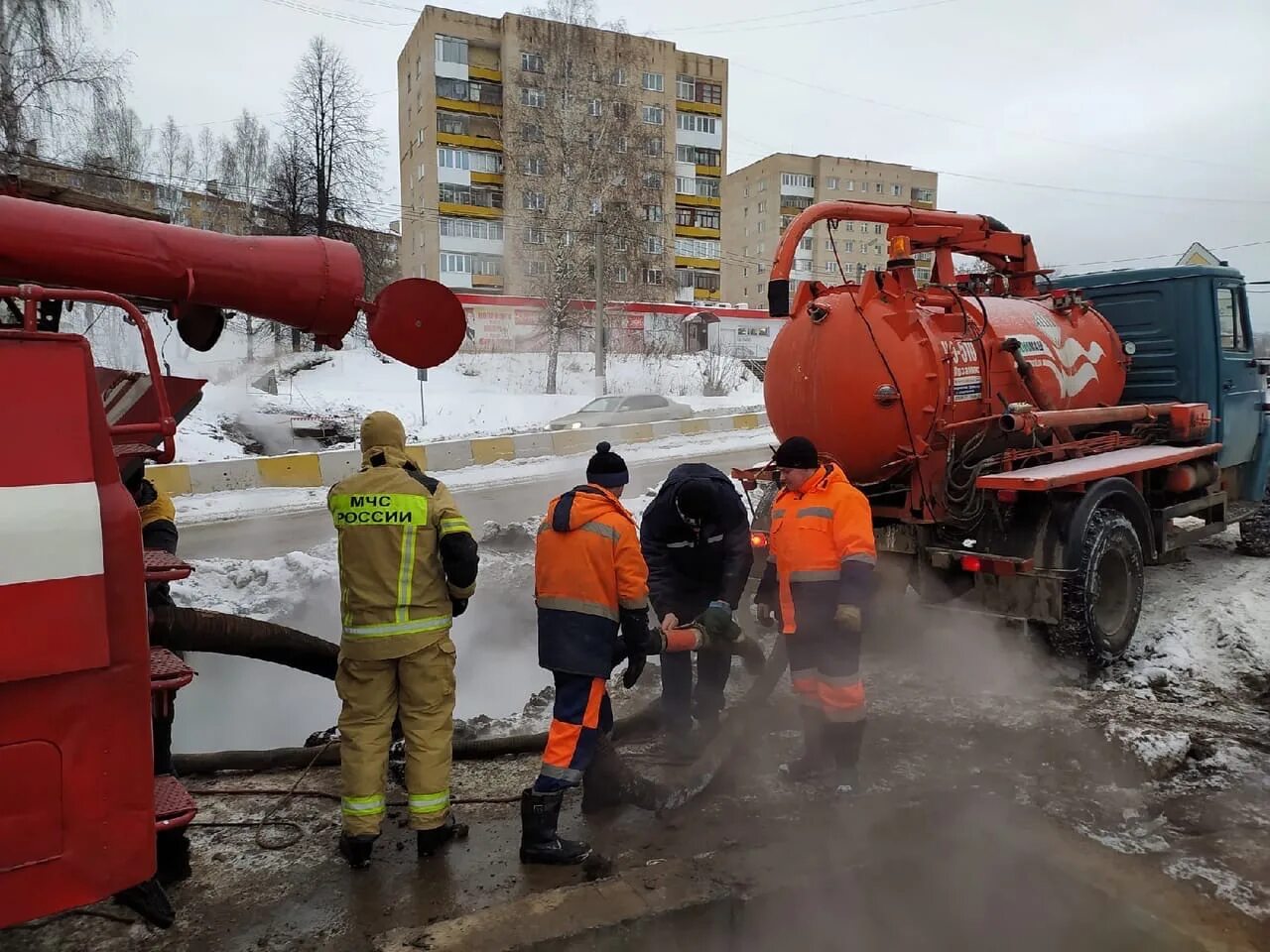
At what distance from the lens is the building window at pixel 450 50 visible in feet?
157

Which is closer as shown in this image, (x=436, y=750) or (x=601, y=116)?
(x=436, y=750)

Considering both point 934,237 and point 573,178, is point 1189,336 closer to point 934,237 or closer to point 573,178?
point 934,237

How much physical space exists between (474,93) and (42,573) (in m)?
53.5

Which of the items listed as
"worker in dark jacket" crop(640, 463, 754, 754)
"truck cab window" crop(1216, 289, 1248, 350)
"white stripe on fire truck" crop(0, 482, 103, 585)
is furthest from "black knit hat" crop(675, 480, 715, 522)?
"truck cab window" crop(1216, 289, 1248, 350)

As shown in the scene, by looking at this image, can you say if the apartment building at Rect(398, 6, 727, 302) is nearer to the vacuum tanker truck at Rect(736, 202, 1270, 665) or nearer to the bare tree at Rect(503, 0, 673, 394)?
the bare tree at Rect(503, 0, 673, 394)

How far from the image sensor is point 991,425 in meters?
5.76

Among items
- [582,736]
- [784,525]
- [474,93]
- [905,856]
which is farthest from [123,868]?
[474,93]

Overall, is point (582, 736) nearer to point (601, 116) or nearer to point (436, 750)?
point (436, 750)

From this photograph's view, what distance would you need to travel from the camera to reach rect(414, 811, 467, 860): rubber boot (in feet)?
→ 11.5

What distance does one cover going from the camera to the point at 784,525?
4289 mm

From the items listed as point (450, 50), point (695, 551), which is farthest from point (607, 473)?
point (450, 50)

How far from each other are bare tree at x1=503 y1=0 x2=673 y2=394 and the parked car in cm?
892

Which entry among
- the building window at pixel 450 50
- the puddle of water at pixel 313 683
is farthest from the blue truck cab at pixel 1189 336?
the building window at pixel 450 50

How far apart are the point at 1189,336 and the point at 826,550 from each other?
4.87 metres
